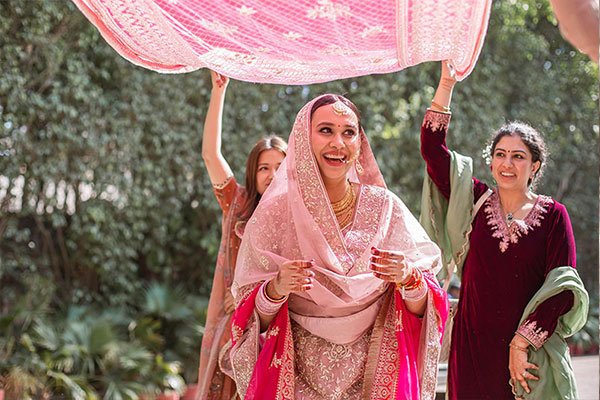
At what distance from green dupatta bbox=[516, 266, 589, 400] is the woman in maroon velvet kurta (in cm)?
4

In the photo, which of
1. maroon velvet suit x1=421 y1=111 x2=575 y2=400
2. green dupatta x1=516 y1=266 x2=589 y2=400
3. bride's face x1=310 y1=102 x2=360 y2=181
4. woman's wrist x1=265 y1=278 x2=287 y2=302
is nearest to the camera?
woman's wrist x1=265 y1=278 x2=287 y2=302

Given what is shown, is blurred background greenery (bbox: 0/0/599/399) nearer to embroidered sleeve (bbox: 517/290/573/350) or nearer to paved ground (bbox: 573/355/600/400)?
paved ground (bbox: 573/355/600/400)

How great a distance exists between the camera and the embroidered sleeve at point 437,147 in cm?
379

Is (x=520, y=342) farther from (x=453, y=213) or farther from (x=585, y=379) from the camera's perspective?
(x=585, y=379)

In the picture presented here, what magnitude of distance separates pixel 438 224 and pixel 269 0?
1.34m

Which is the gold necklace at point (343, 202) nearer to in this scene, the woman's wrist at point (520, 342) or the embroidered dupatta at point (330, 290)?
the embroidered dupatta at point (330, 290)

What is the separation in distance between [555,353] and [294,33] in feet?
5.25

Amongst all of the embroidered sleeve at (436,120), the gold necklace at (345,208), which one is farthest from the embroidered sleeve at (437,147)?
the gold necklace at (345,208)

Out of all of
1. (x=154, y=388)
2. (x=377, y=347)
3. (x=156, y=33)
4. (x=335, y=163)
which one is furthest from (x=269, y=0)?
(x=154, y=388)

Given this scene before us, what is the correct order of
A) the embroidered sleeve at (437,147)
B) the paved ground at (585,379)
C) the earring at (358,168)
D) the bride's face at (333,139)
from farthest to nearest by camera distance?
the paved ground at (585,379), the embroidered sleeve at (437,147), the earring at (358,168), the bride's face at (333,139)

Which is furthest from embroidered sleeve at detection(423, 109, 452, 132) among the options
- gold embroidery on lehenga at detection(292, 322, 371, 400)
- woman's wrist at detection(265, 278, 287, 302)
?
woman's wrist at detection(265, 278, 287, 302)

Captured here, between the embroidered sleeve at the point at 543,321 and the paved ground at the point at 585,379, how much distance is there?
85.3 inches

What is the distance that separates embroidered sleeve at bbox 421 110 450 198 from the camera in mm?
3791

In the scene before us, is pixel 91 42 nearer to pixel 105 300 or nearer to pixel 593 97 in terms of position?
pixel 105 300
